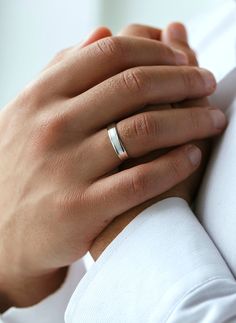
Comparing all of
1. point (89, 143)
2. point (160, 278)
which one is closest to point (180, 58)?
point (89, 143)

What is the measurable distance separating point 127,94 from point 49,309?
335 millimetres

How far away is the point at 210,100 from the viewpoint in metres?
0.58

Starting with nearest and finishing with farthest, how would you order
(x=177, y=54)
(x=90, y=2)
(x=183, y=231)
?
(x=183, y=231), (x=177, y=54), (x=90, y=2)

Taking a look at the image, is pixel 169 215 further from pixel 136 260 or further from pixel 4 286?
pixel 4 286

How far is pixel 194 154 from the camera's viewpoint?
0.50m

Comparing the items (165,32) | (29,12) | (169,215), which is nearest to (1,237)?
(169,215)

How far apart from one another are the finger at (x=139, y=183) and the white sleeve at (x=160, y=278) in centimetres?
2

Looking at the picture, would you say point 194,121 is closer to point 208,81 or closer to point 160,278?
point 208,81

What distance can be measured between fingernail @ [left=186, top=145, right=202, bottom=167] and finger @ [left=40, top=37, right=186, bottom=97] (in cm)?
11

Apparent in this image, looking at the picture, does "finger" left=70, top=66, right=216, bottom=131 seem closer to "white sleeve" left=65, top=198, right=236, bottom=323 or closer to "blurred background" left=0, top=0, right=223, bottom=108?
"white sleeve" left=65, top=198, right=236, bottom=323

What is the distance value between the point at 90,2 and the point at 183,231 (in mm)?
1137

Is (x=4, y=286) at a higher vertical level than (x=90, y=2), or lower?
lower

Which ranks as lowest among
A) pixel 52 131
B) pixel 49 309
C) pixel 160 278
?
pixel 49 309

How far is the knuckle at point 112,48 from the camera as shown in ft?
1.70
